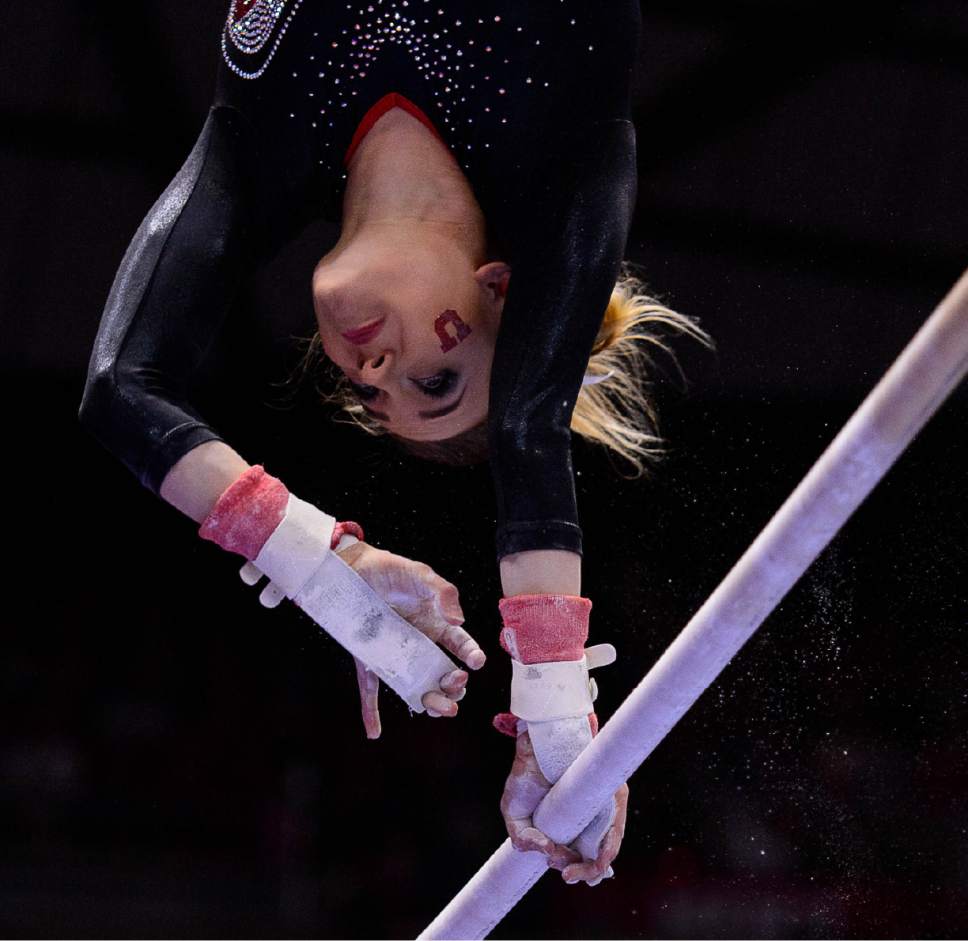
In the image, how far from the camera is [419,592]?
5.14ft

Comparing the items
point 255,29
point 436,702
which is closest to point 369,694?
point 436,702

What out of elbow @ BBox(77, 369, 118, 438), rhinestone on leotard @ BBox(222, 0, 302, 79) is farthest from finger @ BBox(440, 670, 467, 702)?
rhinestone on leotard @ BBox(222, 0, 302, 79)

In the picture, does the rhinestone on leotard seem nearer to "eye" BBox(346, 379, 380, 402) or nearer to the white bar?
"eye" BBox(346, 379, 380, 402)

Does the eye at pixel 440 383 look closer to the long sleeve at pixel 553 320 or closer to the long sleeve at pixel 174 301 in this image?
the long sleeve at pixel 553 320

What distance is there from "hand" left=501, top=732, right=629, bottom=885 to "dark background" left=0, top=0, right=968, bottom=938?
1.47 meters

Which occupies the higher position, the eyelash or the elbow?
the eyelash

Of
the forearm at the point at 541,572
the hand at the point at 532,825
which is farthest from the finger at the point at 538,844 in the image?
the forearm at the point at 541,572

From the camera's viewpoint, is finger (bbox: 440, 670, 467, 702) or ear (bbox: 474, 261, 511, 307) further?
ear (bbox: 474, 261, 511, 307)

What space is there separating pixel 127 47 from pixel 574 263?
74.3 inches

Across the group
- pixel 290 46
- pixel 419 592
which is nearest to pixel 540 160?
pixel 290 46

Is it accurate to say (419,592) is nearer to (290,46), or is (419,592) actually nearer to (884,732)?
(290,46)

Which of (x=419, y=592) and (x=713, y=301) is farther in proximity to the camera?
(x=713, y=301)

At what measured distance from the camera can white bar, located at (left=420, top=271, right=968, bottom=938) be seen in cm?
114

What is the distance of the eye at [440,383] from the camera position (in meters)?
1.73
